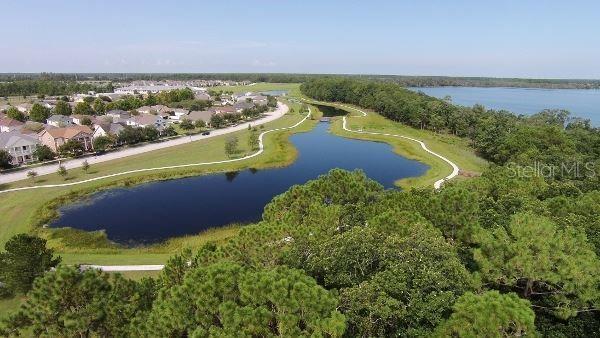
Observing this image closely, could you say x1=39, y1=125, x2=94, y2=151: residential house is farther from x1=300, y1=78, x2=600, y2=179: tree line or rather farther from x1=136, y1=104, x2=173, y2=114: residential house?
x1=300, y1=78, x2=600, y2=179: tree line

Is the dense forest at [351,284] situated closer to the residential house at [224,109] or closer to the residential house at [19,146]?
the residential house at [19,146]

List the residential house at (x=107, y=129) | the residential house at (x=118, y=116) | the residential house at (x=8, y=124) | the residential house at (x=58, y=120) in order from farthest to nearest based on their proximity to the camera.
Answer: the residential house at (x=118, y=116) → the residential house at (x=58, y=120) → the residential house at (x=8, y=124) → the residential house at (x=107, y=129)

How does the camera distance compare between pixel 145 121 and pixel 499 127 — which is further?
pixel 145 121

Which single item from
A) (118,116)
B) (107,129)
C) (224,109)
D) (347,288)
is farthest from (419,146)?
(118,116)

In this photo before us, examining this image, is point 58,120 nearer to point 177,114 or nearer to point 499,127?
point 177,114

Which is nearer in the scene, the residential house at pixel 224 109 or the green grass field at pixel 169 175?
the green grass field at pixel 169 175

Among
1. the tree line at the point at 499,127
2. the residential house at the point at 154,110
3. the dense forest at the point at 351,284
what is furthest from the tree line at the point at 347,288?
the residential house at the point at 154,110
